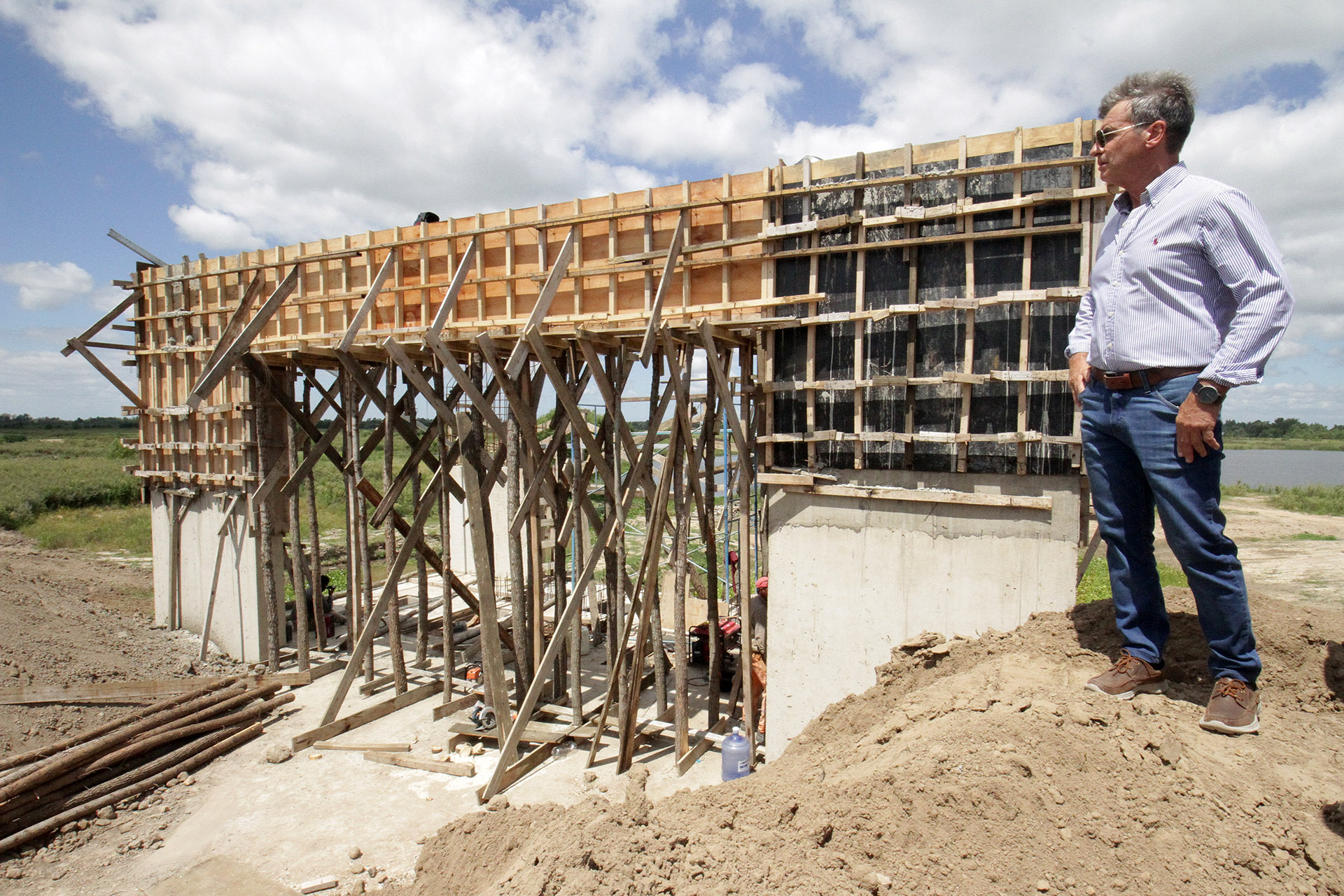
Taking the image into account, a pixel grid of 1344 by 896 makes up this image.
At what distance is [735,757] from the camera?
260 inches

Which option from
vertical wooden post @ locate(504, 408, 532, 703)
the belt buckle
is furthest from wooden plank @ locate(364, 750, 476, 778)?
the belt buckle

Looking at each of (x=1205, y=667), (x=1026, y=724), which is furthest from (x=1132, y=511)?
(x=1026, y=724)

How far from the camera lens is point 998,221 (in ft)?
19.7

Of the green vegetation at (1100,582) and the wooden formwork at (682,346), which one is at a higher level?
the wooden formwork at (682,346)

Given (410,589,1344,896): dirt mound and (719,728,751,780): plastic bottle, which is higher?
(410,589,1344,896): dirt mound

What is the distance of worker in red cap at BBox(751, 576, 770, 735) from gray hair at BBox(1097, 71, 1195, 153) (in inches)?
186

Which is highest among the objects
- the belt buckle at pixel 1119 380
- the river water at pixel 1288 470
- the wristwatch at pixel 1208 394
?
the belt buckle at pixel 1119 380

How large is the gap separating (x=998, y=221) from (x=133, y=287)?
12254mm

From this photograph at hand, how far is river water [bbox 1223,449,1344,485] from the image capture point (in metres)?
56.0

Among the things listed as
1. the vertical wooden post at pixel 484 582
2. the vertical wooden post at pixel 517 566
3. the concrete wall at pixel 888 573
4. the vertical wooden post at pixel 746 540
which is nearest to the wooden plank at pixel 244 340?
the vertical wooden post at pixel 484 582

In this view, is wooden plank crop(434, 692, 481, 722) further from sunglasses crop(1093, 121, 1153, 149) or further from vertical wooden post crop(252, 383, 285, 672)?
sunglasses crop(1093, 121, 1153, 149)

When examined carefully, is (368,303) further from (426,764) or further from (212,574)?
(212,574)

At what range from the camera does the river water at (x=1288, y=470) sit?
56.0 meters

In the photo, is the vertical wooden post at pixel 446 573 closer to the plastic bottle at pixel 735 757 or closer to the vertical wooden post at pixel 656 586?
the vertical wooden post at pixel 656 586
